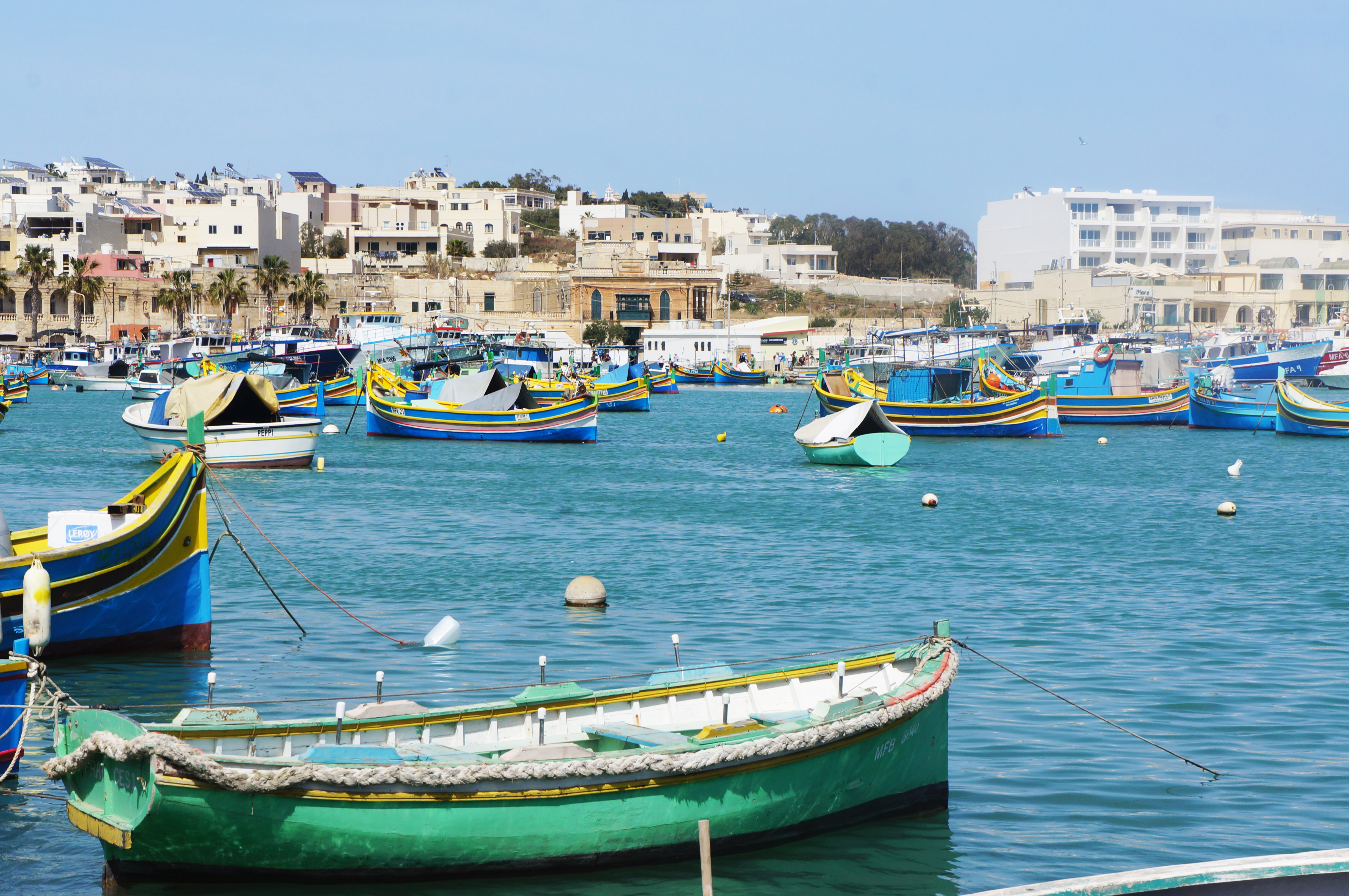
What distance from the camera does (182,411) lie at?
3491 cm

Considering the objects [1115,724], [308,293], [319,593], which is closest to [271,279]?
[308,293]

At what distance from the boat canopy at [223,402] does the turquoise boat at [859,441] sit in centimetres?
1486

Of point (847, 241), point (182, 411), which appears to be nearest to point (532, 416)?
point (182, 411)

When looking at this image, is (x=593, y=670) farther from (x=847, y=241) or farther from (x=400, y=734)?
(x=847, y=241)

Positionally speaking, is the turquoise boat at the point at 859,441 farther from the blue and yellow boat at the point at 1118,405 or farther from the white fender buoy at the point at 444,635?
the white fender buoy at the point at 444,635

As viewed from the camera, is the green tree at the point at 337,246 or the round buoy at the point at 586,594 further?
the green tree at the point at 337,246

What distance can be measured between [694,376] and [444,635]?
277ft

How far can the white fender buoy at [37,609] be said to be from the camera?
11.0 meters

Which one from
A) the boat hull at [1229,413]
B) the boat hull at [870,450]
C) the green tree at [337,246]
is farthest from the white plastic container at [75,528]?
the green tree at [337,246]

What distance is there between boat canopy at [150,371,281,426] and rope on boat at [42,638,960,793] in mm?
27350

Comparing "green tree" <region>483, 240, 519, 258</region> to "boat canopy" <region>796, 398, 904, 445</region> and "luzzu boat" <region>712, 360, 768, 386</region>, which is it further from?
"boat canopy" <region>796, 398, 904, 445</region>

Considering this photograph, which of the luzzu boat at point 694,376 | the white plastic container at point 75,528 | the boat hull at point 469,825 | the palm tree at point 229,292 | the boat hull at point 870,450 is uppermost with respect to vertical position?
the palm tree at point 229,292

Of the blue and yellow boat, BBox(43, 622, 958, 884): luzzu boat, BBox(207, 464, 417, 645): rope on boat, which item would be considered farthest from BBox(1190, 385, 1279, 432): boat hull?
BBox(43, 622, 958, 884): luzzu boat

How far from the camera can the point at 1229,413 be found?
5691cm
